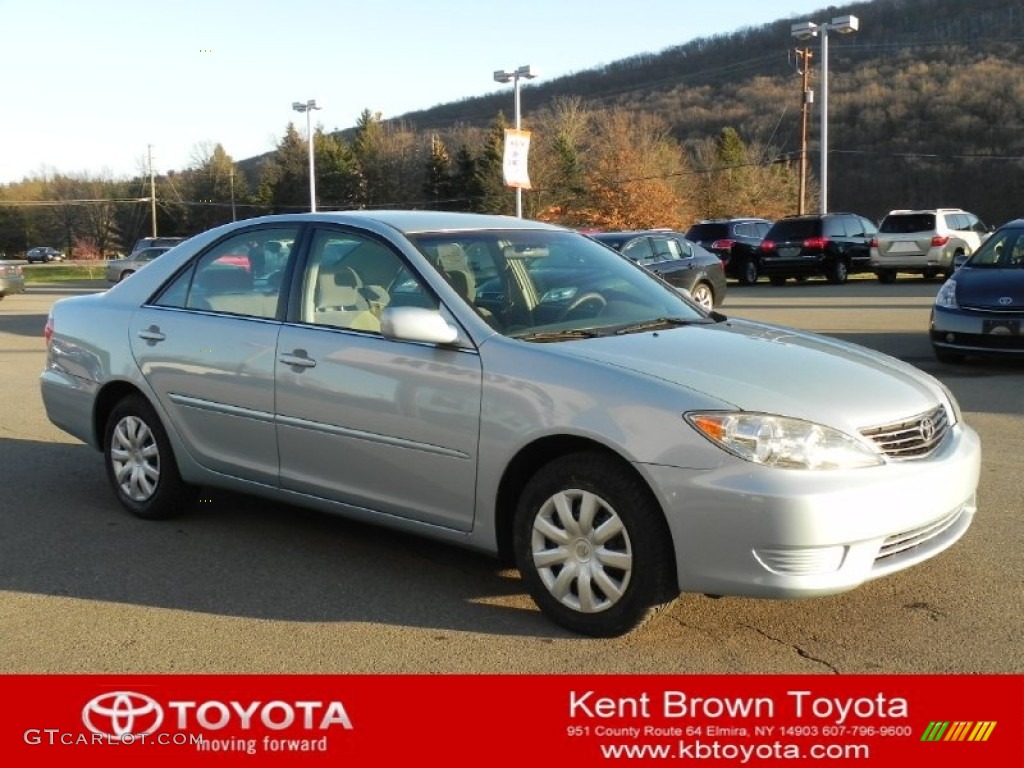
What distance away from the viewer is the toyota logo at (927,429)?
4164 mm

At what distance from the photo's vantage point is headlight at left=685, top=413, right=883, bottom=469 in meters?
3.79

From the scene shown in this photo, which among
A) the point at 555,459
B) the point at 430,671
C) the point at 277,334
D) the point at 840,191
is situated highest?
the point at 840,191

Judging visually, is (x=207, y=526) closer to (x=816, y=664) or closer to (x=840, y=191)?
(x=816, y=664)

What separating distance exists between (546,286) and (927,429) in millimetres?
1738

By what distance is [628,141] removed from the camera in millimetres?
59531

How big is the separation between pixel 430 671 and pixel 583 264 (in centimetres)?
218

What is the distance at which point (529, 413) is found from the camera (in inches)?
165

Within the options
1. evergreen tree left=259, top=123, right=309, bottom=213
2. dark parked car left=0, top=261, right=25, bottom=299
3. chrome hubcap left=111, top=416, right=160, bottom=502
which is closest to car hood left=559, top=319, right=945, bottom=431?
chrome hubcap left=111, top=416, right=160, bottom=502

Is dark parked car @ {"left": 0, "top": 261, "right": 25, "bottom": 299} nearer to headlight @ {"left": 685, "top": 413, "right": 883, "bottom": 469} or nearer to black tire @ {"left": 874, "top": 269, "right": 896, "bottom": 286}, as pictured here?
black tire @ {"left": 874, "top": 269, "right": 896, "bottom": 286}

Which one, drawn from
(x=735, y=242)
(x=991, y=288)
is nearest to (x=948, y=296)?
(x=991, y=288)

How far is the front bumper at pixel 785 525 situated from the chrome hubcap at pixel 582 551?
0.78ft

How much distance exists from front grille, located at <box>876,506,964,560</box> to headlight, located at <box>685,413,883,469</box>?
320mm
